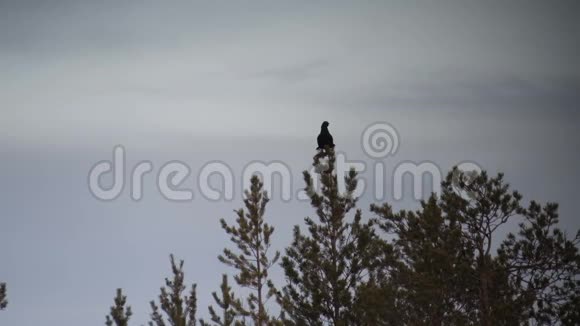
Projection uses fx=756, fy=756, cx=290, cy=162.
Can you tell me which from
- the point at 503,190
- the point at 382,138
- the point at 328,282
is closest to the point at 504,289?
the point at 503,190

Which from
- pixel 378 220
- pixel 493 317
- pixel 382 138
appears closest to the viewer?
pixel 493 317

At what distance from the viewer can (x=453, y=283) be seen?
2080 cm

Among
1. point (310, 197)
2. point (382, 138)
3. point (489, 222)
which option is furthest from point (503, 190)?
point (382, 138)

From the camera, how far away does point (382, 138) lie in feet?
92.4

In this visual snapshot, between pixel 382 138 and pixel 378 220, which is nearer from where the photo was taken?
pixel 378 220

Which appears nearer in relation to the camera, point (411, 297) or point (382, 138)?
point (411, 297)

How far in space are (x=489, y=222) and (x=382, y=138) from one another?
28.1ft

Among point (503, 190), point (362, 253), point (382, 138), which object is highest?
point (382, 138)

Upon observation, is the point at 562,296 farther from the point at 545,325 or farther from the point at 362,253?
the point at 362,253

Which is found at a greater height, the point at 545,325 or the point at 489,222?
the point at 489,222

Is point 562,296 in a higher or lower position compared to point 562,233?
lower

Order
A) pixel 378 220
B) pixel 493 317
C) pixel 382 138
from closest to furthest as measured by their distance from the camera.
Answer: pixel 493 317 < pixel 378 220 < pixel 382 138

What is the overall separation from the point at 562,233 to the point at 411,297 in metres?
4.40

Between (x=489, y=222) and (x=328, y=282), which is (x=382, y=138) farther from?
(x=489, y=222)
